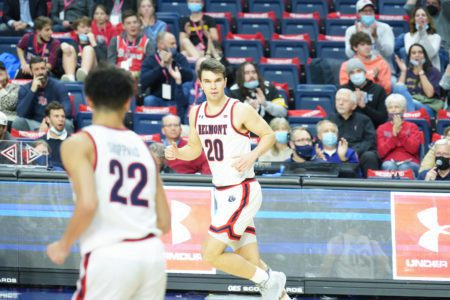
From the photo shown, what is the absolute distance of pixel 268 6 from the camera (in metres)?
15.7

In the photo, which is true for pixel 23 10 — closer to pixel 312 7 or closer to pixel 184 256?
pixel 312 7

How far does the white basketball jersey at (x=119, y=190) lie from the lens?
5.36 metres

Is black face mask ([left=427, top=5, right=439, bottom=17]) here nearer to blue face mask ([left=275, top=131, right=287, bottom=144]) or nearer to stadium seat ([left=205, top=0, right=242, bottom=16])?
stadium seat ([left=205, top=0, right=242, bottom=16])

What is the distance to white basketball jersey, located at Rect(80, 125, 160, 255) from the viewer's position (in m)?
5.36

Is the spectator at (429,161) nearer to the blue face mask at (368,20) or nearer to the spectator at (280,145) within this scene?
the spectator at (280,145)

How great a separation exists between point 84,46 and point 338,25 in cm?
375

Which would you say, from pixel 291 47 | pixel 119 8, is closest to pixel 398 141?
pixel 291 47

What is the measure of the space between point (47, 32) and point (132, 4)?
1.78 meters

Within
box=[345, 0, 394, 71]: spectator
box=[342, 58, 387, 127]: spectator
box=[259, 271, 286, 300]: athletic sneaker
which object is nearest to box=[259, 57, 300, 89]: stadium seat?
box=[345, 0, 394, 71]: spectator

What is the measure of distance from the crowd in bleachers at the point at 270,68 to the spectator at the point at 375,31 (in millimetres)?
15

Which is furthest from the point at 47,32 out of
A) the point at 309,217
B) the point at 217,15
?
the point at 309,217

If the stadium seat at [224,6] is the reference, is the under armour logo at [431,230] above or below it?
below

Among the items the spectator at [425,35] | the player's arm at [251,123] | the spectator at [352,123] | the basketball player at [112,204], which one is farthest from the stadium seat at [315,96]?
the basketball player at [112,204]

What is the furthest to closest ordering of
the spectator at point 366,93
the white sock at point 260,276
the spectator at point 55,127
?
the spectator at point 366,93
the spectator at point 55,127
the white sock at point 260,276
